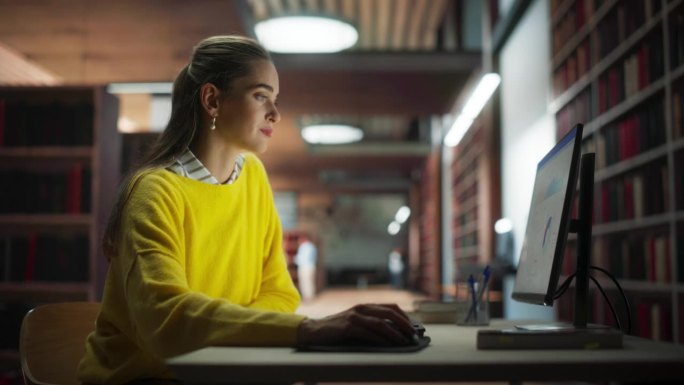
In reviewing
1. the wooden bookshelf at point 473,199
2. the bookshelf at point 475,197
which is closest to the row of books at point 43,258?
the bookshelf at point 475,197

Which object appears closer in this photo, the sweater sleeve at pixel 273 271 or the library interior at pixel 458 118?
the sweater sleeve at pixel 273 271

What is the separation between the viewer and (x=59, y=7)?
4.99 m

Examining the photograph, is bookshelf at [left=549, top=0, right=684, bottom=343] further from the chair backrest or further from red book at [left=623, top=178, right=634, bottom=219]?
the chair backrest

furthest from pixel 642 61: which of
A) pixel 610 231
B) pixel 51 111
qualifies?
pixel 51 111

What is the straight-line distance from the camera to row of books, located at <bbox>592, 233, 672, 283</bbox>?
3141 millimetres

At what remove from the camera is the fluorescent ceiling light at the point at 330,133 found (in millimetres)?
11773

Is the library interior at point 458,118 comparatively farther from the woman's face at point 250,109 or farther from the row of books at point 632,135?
the woman's face at point 250,109

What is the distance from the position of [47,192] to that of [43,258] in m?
0.42

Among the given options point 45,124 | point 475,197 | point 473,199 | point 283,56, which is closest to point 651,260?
point 45,124

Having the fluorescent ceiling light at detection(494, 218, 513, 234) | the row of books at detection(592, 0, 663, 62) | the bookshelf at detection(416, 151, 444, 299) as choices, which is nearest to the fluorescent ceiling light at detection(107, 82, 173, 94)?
the fluorescent ceiling light at detection(494, 218, 513, 234)

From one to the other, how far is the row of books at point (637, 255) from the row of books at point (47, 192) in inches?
123

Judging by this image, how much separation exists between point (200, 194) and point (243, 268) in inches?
7.6

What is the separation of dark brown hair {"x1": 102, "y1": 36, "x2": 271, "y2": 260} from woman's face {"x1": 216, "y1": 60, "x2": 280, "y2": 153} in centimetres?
2

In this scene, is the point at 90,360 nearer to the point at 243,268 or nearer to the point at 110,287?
the point at 110,287
